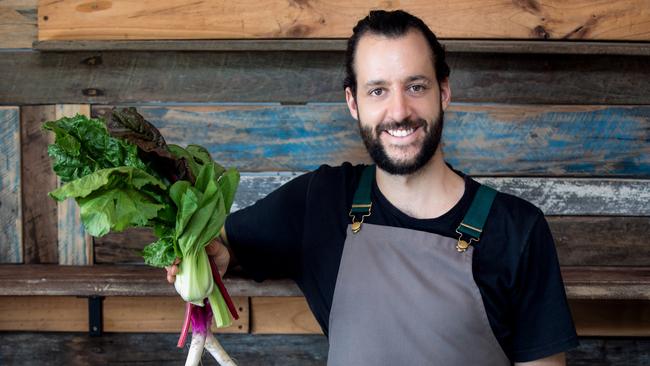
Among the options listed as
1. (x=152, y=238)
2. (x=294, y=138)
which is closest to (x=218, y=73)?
(x=294, y=138)

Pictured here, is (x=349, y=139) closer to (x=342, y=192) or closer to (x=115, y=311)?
(x=342, y=192)

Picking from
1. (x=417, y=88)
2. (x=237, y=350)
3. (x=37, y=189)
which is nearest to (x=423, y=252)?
(x=417, y=88)

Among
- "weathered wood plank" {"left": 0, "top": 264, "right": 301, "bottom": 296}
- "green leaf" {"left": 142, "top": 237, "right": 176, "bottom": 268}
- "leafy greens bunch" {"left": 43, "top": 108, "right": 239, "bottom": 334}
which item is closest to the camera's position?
"leafy greens bunch" {"left": 43, "top": 108, "right": 239, "bottom": 334}

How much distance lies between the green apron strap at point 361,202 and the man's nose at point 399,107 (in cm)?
27

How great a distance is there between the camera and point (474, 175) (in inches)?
117

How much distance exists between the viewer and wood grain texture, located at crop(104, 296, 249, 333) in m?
3.08

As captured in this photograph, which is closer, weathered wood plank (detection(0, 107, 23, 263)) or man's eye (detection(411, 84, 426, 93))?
man's eye (detection(411, 84, 426, 93))

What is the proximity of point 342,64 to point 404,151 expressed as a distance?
86cm

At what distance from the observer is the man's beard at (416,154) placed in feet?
7.09

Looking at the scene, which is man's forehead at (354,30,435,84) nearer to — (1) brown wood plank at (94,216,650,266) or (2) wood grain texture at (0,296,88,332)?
(1) brown wood plank at (94,216,650,266)

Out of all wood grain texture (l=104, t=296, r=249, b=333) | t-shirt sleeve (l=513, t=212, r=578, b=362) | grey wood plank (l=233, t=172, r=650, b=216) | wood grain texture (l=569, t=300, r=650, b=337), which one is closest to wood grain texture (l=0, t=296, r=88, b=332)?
wood grain texture (l=104, t=296, r=249, b=333)

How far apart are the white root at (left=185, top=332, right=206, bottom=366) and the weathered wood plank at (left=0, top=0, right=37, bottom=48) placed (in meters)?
1.45

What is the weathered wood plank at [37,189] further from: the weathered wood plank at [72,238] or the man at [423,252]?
the man at [423,252]

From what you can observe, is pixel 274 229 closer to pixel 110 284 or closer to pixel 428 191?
pixel 428 191
